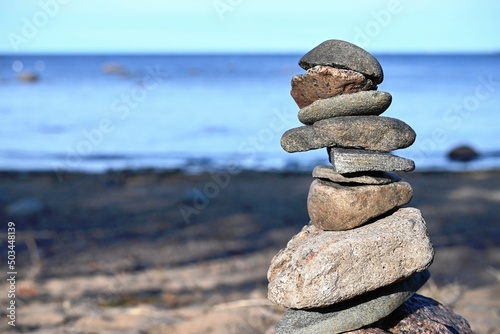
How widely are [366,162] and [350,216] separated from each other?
0.33 meters

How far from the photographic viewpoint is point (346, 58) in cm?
373

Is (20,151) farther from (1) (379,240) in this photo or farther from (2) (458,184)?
(1) (379,240)

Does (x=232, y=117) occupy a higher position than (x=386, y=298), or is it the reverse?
(x=232, y=117)

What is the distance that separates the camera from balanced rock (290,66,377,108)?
3.77m

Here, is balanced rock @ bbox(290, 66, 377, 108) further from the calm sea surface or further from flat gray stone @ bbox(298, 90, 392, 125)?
the calm sea surface

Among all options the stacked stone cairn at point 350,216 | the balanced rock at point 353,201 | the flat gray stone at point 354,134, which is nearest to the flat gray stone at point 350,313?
the stacked stone cairn at point 350,216

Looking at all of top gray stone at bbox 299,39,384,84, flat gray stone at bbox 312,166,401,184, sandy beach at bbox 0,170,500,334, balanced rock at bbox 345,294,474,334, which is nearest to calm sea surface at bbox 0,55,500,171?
sandy beach at bbox 0,170,500,334

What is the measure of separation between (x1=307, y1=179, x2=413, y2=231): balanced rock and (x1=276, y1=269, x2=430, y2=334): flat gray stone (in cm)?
43

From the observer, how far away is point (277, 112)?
26797 mm

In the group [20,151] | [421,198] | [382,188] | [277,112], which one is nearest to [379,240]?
[382,188]

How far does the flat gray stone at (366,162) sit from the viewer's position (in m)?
3.73

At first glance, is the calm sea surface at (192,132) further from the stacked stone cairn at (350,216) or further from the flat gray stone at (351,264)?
the flat gray stone at (351,264)

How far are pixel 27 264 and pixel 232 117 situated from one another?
2005cm

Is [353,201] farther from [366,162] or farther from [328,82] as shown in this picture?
[328,82]
